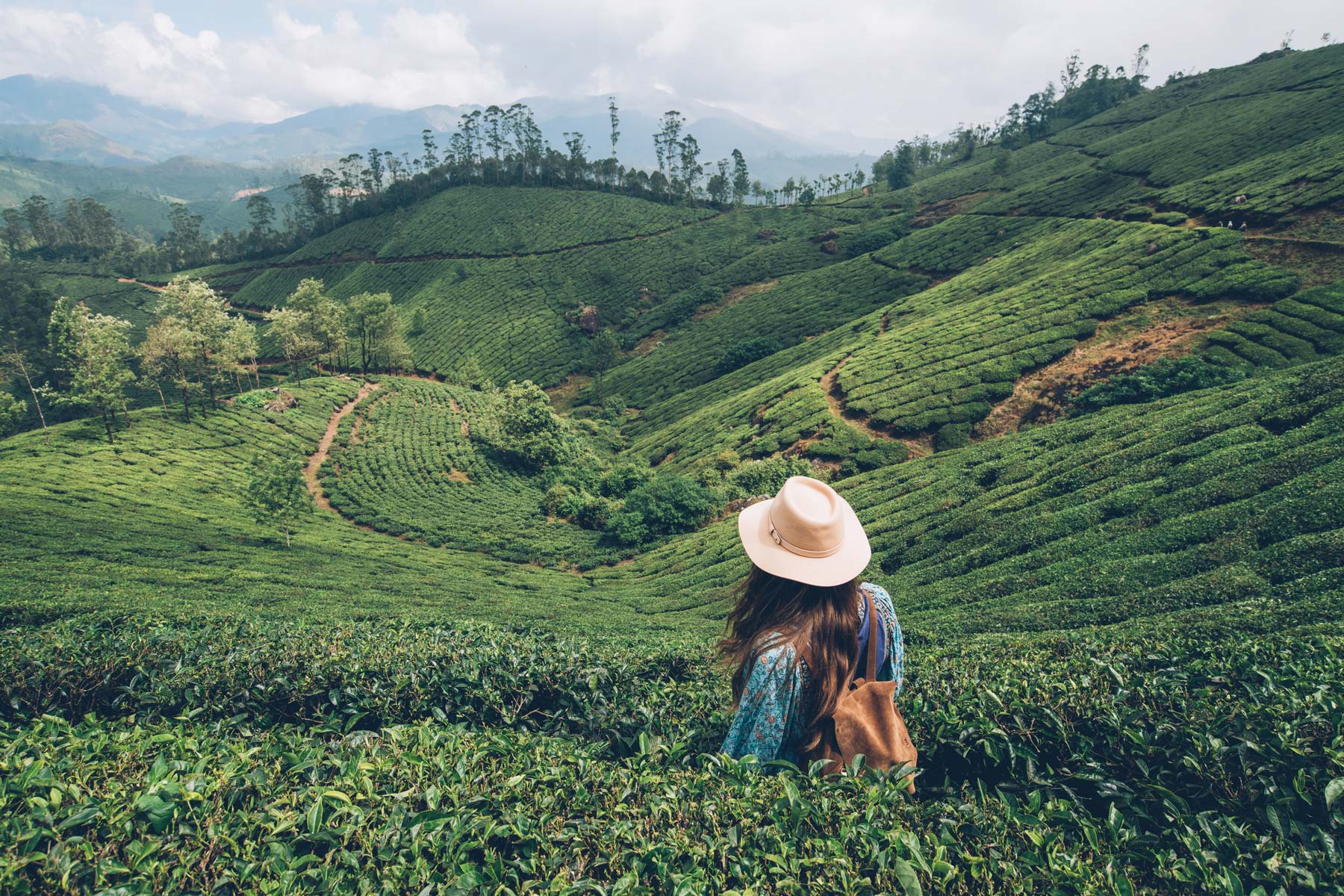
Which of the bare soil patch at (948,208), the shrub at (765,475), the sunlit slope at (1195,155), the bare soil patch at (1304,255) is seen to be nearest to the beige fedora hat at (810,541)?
the shrub at (765,475)

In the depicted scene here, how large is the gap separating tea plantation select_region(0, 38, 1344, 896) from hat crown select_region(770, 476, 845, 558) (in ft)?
4.92

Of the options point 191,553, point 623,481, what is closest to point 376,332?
point 623,481

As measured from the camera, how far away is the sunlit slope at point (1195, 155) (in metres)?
39.0

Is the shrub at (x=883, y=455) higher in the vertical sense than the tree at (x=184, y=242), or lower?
lower

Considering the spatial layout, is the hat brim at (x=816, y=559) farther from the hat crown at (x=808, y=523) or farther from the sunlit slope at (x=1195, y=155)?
the sunlit slope at (x=1195, y=155)

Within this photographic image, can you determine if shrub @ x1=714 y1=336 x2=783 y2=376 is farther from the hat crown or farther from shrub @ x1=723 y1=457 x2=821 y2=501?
the hat crown

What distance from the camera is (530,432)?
4372cm

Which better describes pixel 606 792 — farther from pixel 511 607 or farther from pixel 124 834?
pixel 511 607

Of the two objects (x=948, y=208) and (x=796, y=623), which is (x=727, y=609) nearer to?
(x=796, y=623)

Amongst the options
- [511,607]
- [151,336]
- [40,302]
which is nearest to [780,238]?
[151,336]

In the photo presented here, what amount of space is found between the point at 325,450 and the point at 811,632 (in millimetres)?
47426

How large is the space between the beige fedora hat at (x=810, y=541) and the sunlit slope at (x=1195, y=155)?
4708 cm

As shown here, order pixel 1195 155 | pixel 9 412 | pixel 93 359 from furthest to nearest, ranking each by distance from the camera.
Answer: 1. pixel 1195 155
2. pixel 9 412
3. pixel 93 359

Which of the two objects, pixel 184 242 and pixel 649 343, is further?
pixel 184 242
